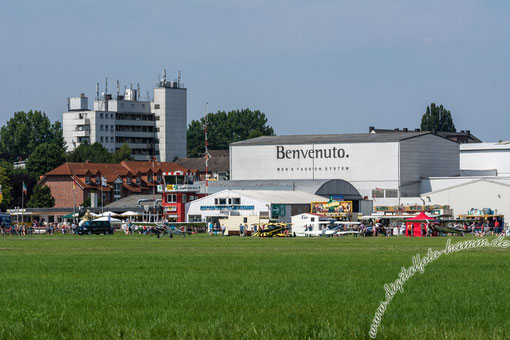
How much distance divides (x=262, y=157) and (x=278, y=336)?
14763 centimetres

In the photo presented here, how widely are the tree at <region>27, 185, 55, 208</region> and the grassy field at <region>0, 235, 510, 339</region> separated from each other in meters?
138

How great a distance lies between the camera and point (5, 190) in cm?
17450

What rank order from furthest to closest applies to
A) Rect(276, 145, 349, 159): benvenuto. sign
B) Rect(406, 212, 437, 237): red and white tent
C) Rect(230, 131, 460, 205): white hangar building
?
Rect(276, 145, 349, 159): benvenuto. sign → Rect(230, 131, 460, 205): white hangar building → Rect(406, 212, 437, 237): red and white tent

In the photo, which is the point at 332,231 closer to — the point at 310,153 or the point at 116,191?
the point at 310,153

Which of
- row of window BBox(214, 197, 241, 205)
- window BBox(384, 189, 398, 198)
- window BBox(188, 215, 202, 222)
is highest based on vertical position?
window BBox(384, 189, 398, 198)

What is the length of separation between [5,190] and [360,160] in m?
63.8

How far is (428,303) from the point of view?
80.6 feet

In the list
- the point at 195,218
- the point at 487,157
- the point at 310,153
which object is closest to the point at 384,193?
the point at 310,153

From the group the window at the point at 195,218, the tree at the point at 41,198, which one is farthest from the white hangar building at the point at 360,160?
the tree at the point at 41,198

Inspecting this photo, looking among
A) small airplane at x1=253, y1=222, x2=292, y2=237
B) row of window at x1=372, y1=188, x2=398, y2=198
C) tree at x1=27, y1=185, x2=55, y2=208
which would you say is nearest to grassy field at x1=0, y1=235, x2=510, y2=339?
small airplane at x1=253, y1=222, x2=292, y2=237

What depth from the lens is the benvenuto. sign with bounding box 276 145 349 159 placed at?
15800 cm

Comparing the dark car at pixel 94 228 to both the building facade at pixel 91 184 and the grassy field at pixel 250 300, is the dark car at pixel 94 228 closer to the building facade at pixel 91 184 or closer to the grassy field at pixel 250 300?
the building facade at pixel 91 184

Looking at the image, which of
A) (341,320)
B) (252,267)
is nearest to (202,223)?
(252,267)

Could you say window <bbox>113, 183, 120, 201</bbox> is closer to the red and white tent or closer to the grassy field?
the red and white tent
